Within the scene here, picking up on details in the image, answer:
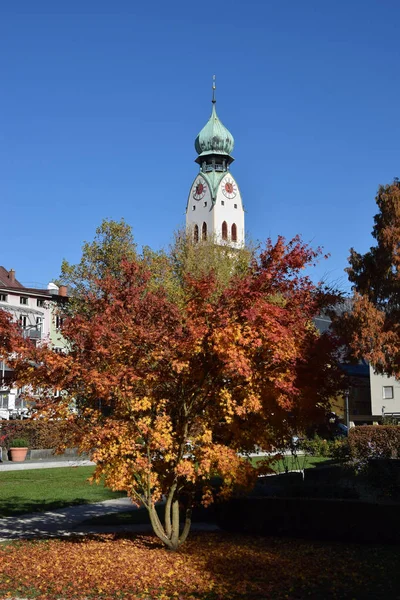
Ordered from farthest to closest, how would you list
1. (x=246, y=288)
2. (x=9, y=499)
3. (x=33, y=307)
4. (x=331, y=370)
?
(x=33, y=307)
(x=9, y=499)
(x=331, y=370)
(x=246, y=288)

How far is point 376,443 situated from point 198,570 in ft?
66.4

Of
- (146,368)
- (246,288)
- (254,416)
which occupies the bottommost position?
(254,416)

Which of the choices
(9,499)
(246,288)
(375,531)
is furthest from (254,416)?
(9,499)

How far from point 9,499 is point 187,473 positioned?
10.3m

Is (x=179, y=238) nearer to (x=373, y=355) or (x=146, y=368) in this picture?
(x=373, y=355)

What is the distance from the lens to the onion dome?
3282 inches

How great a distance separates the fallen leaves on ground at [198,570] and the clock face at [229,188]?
254ft

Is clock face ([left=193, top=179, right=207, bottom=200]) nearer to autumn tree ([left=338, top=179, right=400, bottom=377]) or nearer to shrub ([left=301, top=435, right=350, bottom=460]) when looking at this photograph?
shrub ([left=301, top=435, right=350, bottom=460])

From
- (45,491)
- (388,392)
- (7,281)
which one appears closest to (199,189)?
(7,281)

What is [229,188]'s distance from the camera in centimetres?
8731

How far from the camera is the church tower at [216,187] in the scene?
84.2 meters

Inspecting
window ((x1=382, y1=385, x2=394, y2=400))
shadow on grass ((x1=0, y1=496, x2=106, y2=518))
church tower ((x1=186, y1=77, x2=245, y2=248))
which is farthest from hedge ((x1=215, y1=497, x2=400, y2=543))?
church tower ((x1=186, y1=77, x2=245, y2=248))

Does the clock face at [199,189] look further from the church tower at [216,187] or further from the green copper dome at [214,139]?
the green copper dome at [214,139]

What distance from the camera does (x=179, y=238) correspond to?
38.7m
